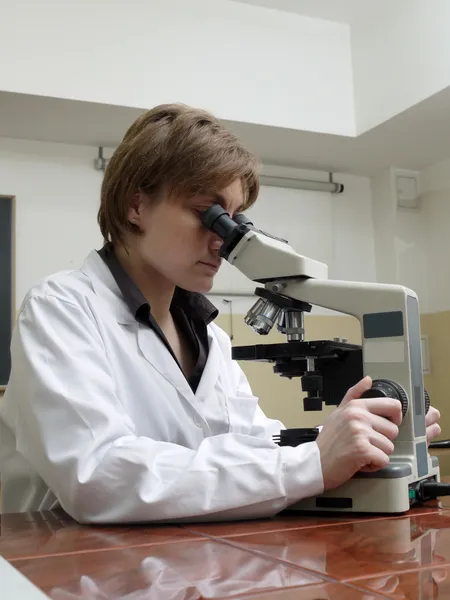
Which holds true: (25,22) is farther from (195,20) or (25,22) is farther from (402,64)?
(402,64)

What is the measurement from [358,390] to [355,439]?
12 cm

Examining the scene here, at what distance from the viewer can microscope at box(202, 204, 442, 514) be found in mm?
1200

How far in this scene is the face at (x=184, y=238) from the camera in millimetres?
1360

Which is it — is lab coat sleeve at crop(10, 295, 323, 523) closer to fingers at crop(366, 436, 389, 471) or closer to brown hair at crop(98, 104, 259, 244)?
fingers at crop(366, 436, 389, 471)

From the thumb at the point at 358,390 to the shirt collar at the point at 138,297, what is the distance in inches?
16.6

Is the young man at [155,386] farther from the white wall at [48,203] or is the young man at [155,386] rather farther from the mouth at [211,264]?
the white wall at [48,203]

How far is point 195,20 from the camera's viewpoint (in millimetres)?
3307

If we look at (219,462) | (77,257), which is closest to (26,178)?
(77,257)

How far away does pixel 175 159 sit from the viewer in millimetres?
1364

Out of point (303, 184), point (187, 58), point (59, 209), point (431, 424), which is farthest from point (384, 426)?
point (303, 184)

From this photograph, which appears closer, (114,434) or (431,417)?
(114,434)

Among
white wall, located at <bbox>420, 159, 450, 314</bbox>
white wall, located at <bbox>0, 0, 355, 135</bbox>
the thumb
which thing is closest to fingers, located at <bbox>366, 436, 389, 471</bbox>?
the thumb

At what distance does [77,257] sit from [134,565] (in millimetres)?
2857

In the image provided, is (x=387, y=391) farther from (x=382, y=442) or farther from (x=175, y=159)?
(x=175, y=159)
